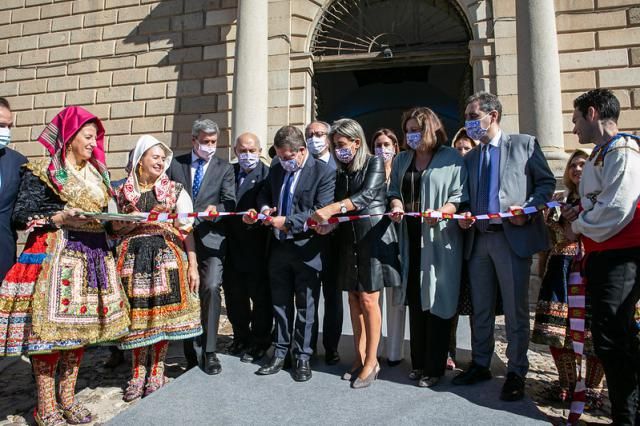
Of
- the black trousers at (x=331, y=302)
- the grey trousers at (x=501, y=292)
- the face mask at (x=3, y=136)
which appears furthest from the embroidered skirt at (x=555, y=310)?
the face mask at (x=3, y=136)

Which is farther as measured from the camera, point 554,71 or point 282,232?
point 554,71

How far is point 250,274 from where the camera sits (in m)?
3.83

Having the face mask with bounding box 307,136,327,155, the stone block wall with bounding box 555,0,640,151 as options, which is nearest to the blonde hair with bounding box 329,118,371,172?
the face mask with bounding box 307,136,327,155

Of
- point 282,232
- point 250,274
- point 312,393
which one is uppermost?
point 282,232

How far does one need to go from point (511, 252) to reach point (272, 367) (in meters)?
1.89

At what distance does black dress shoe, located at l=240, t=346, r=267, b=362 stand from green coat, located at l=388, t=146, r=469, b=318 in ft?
4.10

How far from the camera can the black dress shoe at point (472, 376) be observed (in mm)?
3061

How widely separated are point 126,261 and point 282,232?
1.15 m

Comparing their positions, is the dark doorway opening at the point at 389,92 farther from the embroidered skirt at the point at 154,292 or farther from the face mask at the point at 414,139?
the embroidered skirt at the point at 154,292

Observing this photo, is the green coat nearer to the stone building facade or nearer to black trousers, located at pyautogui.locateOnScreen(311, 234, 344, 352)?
black trousers, located at pyautogui.locateOnScreen(311, 234, 344, 352)

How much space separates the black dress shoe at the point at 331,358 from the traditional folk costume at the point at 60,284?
1.54 metres

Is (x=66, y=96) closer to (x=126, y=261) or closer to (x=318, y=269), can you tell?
(x=126, y=261)

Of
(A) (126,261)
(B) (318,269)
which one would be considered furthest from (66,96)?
(B) (318,269)

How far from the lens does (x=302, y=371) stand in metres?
3.20
